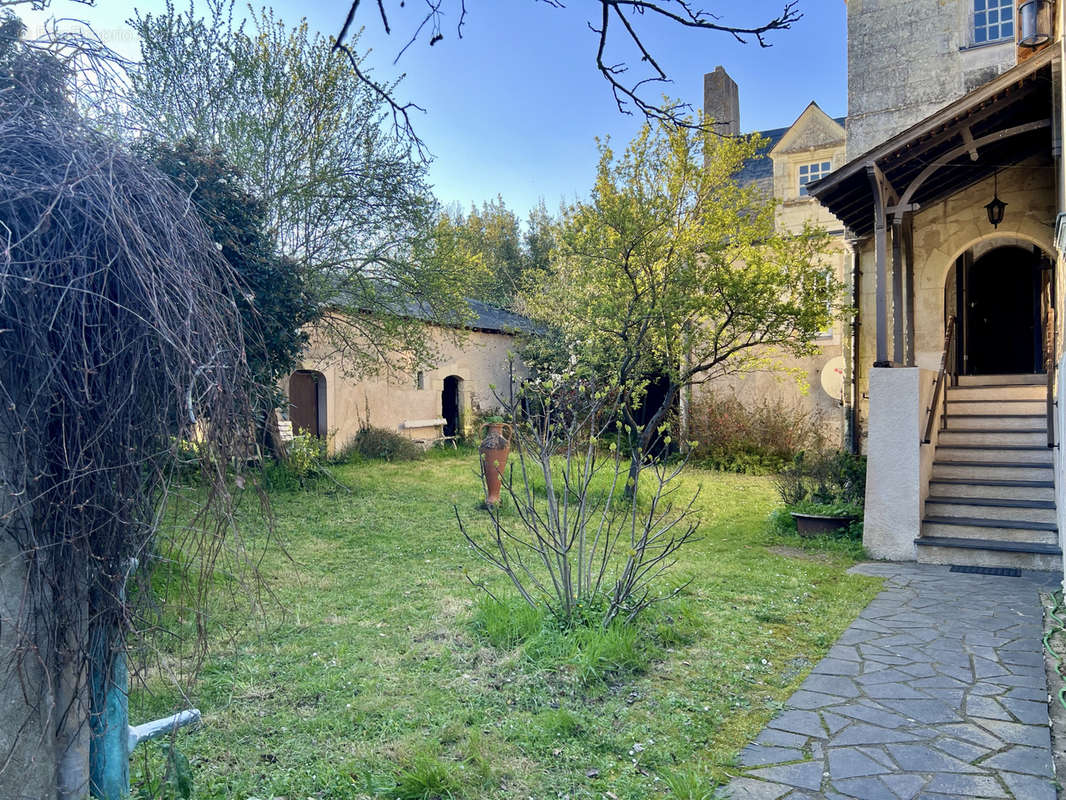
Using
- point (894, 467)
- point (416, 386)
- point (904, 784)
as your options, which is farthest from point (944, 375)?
point (416, 386)

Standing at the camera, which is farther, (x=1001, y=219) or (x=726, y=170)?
(x=726, y=170)

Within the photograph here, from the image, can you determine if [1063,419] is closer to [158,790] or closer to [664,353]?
[664,353]

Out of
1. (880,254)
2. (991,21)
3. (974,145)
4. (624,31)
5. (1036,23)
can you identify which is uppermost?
(991,21)

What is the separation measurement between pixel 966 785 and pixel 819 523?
573cm

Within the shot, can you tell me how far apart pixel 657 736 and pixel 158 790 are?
7.11 feet

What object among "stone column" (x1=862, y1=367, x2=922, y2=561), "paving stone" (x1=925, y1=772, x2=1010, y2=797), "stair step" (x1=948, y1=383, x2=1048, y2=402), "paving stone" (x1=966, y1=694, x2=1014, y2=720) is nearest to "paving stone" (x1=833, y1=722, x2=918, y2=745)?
"paving stone" (x1=925, y1=772, x2=1010, y2=797)

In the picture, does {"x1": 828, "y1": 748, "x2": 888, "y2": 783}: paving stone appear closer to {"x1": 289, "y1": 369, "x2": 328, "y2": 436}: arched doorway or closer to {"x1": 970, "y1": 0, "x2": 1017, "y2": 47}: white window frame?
{"x1": 970, "y1": 0, "x2": 1017, "y2": 47}: white window frame

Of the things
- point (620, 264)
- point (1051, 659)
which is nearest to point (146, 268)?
point (1051, 659)

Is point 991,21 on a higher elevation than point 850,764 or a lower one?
higher

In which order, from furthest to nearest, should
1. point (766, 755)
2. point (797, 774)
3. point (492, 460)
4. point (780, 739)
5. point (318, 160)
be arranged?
point (318, 160), point (492, 460), point (780, 739), point (766, 755), point (797, 774)

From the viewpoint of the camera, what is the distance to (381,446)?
15.6 meters

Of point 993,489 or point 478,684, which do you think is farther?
point 993,489

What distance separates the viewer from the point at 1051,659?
446 cm

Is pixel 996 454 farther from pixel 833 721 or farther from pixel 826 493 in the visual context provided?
pixel 833 721
